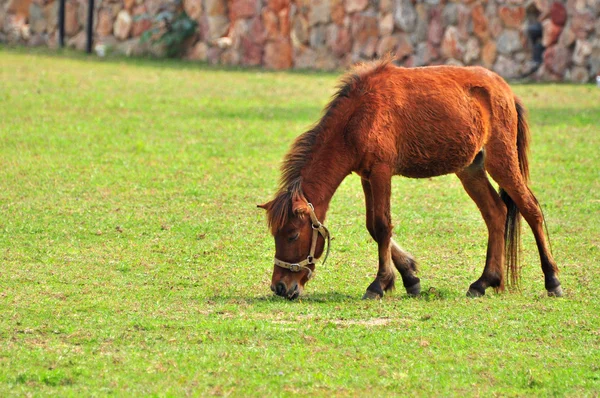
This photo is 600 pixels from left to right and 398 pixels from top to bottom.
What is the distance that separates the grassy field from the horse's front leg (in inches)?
7.1

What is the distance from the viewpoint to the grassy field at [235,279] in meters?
5.72

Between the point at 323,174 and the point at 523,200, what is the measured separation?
1.67 m

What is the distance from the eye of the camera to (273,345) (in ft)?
20.4

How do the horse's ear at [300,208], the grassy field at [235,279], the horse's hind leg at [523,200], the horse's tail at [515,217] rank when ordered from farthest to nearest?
the horse's tail at [515,217]
the horse's hind leg at [523,200]
the horse's ear at [300,208]
the grassy field at [235,279]

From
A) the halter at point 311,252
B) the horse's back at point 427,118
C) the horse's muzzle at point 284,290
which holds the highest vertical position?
the horse's back at point 427,118

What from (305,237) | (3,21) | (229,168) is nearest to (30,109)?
(229,168)

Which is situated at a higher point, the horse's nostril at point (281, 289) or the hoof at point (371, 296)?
the horse's nostril at point (281, 289)

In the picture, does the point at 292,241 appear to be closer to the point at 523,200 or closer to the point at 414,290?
the point at 414,290

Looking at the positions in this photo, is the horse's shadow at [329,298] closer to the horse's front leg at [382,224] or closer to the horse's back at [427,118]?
the horse's front leg at [382,224]

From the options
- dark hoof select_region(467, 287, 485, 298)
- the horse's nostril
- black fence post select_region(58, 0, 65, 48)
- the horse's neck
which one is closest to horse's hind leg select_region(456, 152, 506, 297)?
dark hoof select_region(467, 287, 485, 298)

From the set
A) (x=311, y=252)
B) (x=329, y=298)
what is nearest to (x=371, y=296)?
(x=329, y=298)

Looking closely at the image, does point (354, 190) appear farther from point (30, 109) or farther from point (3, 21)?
point (3, 21)

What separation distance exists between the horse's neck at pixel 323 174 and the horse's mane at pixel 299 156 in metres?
0.06

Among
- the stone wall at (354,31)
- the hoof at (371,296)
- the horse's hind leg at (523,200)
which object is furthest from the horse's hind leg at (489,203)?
the stone wall at (354,31)
